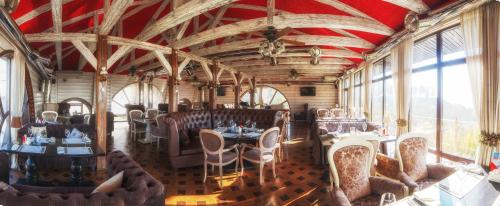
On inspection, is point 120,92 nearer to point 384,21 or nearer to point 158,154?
point 158,154

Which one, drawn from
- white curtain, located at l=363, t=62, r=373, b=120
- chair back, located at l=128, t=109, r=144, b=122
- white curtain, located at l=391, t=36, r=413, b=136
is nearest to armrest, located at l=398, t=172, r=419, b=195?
white curtain, located at l=391, t=36, r=413, b=136

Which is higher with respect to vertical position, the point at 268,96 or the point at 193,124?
the point at 268,96

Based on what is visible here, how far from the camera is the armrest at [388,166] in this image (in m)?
3.22

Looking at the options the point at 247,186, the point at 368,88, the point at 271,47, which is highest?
the point at 271,47

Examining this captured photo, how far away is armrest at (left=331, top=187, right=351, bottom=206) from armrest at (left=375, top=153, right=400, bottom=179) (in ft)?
3.96

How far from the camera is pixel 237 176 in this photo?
457 cm

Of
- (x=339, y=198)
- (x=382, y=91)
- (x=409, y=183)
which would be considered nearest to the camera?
(x=339, y=198)

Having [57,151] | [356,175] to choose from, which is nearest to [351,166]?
[356,175]

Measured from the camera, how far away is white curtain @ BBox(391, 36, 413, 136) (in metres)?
4.87

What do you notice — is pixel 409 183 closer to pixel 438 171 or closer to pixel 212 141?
pixel 438 171

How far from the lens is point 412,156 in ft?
10.1

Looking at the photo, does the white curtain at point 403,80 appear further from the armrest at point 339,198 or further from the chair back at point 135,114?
the chair back at point 135,114

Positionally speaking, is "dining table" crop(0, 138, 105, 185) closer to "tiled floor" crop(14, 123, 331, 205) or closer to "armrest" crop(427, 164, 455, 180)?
"tiled floor" crop(14, 123, 331, 205)

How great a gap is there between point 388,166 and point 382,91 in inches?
189
